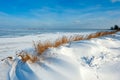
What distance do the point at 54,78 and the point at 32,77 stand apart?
1.72ft

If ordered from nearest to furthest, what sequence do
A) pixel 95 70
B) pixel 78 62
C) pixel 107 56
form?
pixel 95 70 → pixel 78 62 → pixel 107 56

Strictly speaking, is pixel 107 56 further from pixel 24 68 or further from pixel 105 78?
pixel 24 68

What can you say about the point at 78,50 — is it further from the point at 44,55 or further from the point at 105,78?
the point at 105,78

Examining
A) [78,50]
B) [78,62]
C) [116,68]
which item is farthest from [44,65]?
[116,68]

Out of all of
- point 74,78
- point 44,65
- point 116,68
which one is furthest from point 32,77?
point 116,68

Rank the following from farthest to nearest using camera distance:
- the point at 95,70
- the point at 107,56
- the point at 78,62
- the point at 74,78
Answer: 1. the point at 107,56
2. the point at 78,62
3. the point at 95,70
4. the point at 74,78

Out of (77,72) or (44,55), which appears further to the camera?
(44,55)

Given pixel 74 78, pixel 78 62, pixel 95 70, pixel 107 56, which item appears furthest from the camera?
pixel 107 56

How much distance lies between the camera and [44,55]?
4.98 meters

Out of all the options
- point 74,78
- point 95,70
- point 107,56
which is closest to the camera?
point 74,78

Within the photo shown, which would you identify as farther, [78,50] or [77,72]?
[78,50]

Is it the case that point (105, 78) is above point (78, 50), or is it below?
below

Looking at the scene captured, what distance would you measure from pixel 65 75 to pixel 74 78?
0.22 meters

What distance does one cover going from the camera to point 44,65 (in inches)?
171
